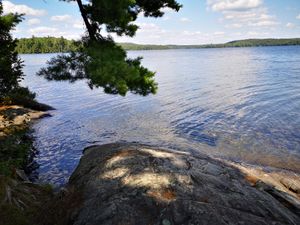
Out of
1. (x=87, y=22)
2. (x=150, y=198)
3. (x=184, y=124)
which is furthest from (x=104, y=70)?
(x=184, y=124)

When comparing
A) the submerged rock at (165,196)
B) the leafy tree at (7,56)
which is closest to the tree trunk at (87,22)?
the submerged rock at (165,196)

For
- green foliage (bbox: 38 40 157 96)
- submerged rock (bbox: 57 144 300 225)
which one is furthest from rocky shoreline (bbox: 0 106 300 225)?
green foliage (bbox: 38 40 157 96)

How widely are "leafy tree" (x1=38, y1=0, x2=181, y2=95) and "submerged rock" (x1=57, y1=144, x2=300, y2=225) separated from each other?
2.28m

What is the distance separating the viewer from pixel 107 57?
9344mm

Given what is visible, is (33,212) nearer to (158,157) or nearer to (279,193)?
(158,157)

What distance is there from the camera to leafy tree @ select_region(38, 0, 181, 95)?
8.96 m

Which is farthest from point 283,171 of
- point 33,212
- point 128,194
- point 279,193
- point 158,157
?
point 33,212

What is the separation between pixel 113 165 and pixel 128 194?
203 centimetres

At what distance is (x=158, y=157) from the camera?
31.2 feet

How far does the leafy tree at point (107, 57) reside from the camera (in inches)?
353

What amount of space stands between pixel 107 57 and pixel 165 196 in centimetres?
446

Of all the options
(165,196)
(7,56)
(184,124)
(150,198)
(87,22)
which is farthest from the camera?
(184,124)

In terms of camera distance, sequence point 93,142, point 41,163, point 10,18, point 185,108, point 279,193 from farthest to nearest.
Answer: point 185,108
point 93,142
point 41,163
point 10,18
point 279,193

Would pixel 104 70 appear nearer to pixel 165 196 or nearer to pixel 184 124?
pixel 165 196
